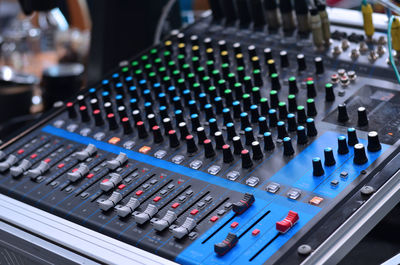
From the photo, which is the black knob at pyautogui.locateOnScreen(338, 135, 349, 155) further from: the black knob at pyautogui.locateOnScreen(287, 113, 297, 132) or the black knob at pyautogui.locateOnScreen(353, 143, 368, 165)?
the black knob at pyautogui.locateOnScreen(287, 113, 297, 132)

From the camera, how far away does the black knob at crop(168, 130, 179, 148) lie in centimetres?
141

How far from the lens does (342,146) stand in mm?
1249

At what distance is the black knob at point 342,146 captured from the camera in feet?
4.09

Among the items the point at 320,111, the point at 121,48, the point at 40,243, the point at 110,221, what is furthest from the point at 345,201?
→ the point at 121,48

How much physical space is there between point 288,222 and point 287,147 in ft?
0.70

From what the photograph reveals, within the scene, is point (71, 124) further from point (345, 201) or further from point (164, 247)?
point (345, 201)

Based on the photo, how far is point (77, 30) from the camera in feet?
11.8

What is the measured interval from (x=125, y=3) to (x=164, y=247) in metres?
1.03

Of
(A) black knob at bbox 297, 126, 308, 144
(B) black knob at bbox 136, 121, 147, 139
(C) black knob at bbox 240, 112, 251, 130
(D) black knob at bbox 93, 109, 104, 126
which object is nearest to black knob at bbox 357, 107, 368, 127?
(A) black knob at bbox 297, 126, 308, 144

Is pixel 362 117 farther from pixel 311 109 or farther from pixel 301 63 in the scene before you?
pixel 301 63

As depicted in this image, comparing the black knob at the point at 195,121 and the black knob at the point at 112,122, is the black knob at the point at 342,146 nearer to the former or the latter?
the black knob at the point at 195,121

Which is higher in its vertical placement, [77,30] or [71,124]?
[71,124]

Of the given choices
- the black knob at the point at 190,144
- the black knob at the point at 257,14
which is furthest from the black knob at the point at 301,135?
the black knob at the point at 257,14

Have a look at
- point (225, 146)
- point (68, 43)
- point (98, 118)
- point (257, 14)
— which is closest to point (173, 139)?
point (225, 146)
